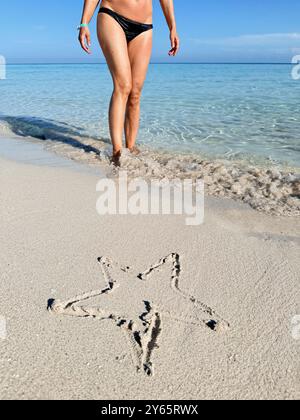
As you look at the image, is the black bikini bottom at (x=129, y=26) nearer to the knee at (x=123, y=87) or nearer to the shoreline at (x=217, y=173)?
the knee at (x=123, y=87)

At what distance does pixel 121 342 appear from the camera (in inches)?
49.2

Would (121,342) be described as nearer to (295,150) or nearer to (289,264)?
(289,264)

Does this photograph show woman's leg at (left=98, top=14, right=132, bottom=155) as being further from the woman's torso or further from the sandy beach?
the sandy beach

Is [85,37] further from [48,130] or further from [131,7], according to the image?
[48,130]

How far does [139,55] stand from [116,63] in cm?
30

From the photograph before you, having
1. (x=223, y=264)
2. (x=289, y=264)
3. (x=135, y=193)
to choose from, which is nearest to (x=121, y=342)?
(x=223, y=264)

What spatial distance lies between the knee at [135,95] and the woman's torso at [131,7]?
56 cm

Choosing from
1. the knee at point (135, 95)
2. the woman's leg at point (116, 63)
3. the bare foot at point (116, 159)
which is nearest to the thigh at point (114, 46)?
the woman's leg at point (116, 63)

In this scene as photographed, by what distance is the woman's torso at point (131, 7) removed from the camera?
123 inches

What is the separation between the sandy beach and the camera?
43.8 inches

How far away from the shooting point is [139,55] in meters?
3.38

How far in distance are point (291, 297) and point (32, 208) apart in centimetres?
154

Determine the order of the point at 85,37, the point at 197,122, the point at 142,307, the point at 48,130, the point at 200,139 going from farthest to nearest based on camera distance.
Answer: the point at 197,122 → the point at 48,130 → the point at 200,139 → the point at 85,37 → the point at 142,307

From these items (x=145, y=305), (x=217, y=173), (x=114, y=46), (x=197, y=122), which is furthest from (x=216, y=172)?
(x=197, y=122)
